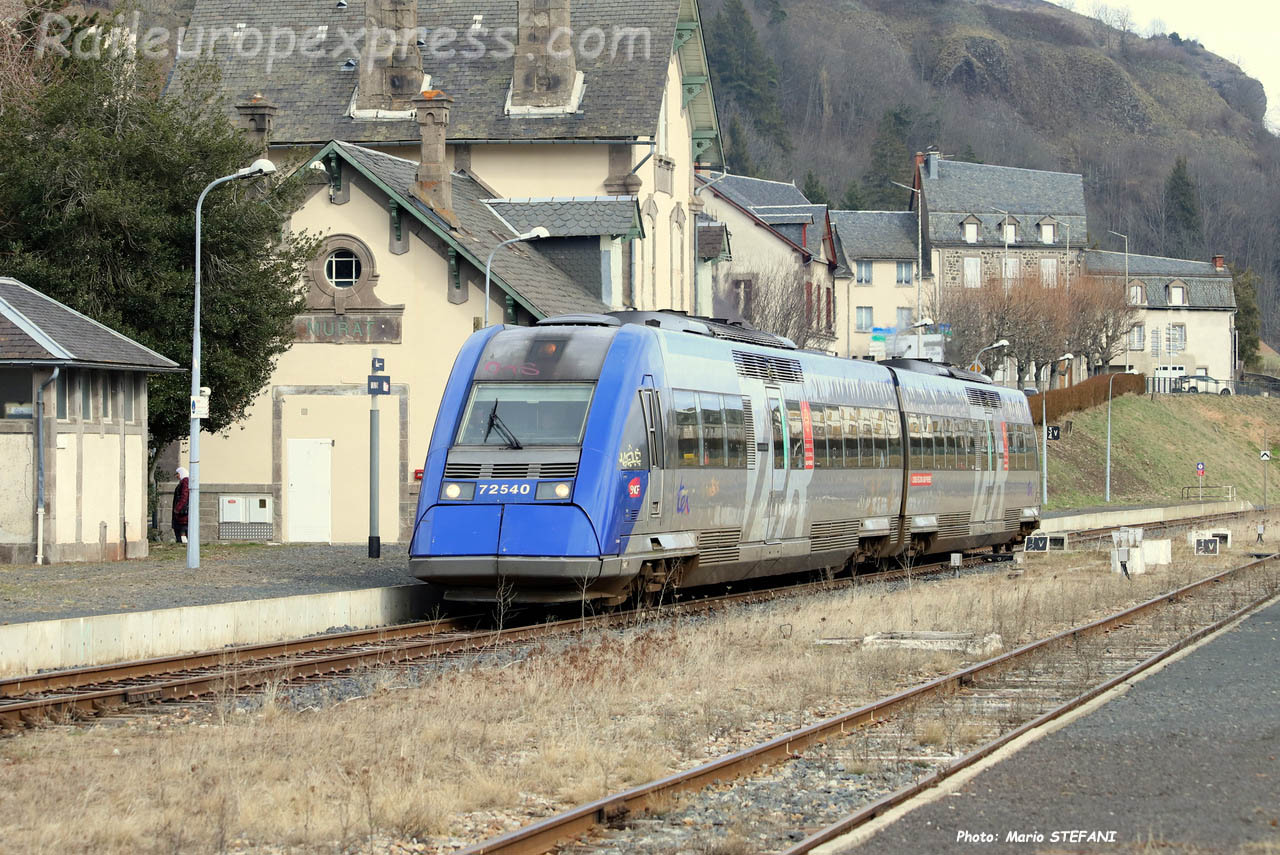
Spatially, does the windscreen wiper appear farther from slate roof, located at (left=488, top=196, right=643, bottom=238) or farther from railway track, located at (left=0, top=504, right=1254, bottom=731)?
Answer: slate roof, located at (left=488, top=196, right=643, bottom=238)

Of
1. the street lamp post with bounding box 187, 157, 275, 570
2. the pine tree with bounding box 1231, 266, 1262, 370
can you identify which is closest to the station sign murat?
the street lamp post with bounding box 187, 157, 275, 570

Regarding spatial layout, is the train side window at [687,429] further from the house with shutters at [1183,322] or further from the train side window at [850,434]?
the house with shutters at [1183,322]

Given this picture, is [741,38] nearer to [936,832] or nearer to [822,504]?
[822,504]

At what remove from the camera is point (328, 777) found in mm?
9477

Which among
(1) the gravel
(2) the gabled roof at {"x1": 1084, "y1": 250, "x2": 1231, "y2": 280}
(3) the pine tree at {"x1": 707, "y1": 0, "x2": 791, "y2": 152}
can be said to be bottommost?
(1) the gravel

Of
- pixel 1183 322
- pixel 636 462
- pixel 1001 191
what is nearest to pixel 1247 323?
pixel 1183 322

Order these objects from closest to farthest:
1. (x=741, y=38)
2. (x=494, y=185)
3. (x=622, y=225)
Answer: (x=622, y=225) < (x=494, y=185) < (x=741, y=38)

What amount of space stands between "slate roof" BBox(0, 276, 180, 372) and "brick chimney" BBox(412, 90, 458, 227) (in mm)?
9352

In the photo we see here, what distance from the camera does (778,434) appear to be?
892 inches

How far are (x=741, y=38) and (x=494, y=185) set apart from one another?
132074mm

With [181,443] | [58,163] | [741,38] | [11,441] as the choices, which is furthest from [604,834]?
[741,38]

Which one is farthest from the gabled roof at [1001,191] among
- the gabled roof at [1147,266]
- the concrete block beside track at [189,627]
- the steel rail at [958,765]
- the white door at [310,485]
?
the steel rail at [958,765]

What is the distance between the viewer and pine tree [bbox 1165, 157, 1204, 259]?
169500 mm

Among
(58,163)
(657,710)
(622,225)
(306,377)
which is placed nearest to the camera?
(657,710)
